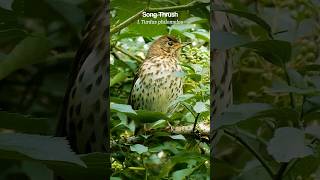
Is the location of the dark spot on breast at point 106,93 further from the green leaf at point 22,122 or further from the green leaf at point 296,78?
the green leaf at point 22,122

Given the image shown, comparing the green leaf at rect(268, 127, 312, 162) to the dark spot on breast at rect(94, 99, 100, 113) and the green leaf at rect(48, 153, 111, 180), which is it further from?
the dark spot on breast at rect(94, 99, 100, 113)

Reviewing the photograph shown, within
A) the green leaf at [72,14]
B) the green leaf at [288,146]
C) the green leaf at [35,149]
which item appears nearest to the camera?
the green leaf at [35,149]

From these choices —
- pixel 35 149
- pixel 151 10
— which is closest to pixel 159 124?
pixel 151 10

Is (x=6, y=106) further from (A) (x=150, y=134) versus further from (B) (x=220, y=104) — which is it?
(B) (x=220, y=104)

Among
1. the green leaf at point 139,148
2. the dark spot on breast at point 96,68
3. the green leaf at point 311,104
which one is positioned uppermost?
the dark spot on breast at point 96,68

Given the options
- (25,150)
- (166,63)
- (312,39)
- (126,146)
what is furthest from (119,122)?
(25,150)

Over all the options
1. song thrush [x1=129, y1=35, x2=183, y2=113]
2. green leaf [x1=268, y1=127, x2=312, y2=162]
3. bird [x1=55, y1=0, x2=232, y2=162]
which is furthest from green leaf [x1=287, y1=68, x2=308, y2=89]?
song thrush [x1=129, y1=35, x2=183, y2=113]

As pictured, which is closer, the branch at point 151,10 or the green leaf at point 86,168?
the green leaf at point 86,168

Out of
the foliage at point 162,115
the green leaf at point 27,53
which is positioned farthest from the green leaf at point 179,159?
the green leaf at point 27,53
